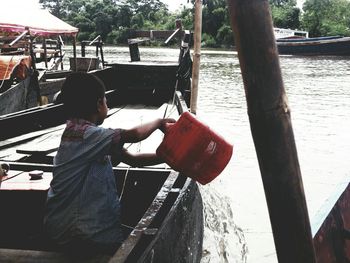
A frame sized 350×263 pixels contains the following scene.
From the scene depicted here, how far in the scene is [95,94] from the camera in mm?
2398

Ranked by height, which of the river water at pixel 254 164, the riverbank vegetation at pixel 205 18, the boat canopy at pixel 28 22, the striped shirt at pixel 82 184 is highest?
the riverbank vegetation at pixel 205 18

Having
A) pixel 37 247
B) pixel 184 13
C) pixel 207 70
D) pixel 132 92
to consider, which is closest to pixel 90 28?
pixel 184 13

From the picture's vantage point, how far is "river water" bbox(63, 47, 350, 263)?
5.76 metres

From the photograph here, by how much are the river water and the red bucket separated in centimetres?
36

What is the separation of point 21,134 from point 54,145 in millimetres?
891

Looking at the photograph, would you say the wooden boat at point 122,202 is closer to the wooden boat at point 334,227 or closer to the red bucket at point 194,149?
the red bucket at point 194,149

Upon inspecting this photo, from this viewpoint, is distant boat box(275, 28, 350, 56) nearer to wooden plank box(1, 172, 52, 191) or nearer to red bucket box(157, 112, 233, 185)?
wooden plank box(1, 172, 52, 191)

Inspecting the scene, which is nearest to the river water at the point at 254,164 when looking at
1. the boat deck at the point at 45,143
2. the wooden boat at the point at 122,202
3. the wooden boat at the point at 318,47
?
the wooden boat at the point at 122,202

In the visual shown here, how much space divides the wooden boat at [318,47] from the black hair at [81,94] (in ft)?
115

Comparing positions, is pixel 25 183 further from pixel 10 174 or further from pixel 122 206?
pixel 122 206

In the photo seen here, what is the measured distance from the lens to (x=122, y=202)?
144 inches

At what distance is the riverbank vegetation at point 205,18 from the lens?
54.4 metres

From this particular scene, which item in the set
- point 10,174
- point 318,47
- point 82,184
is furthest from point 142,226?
point 318,47

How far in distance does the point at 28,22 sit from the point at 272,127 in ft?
23.0
